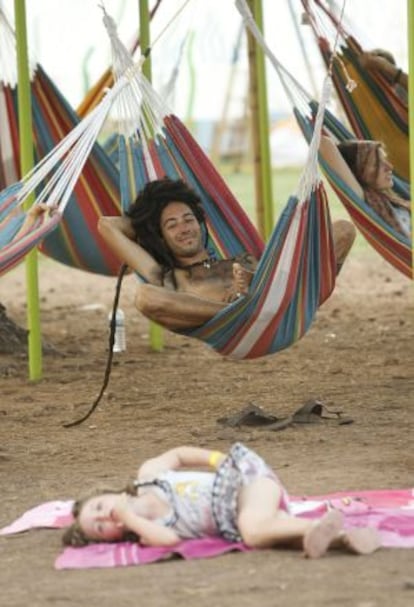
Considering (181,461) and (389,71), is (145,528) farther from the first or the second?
(389,71)

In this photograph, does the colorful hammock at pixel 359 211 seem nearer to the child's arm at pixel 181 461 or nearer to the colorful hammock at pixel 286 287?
the colorful hammock at pixel 286 287

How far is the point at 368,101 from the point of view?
17.2 feet

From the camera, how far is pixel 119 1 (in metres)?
14.9

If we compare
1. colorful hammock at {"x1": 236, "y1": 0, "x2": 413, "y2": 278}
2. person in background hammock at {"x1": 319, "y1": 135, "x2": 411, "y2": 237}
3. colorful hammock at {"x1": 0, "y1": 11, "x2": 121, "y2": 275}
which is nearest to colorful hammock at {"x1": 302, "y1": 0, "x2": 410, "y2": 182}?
person in background hammock at {"x1": 319, "y1": 135, "x2": 411, "y2": 237}

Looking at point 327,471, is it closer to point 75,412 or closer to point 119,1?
point 75,412

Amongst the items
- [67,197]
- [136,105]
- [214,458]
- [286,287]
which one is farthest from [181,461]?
[136,105]

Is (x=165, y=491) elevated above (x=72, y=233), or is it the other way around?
(x=72, y=233)

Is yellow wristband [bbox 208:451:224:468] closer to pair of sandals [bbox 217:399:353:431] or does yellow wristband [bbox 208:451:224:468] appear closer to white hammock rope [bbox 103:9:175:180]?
Answer: pair of sandals [bbox 217:399:353:431]

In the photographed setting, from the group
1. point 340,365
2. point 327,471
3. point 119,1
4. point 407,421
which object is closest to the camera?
point 327,471

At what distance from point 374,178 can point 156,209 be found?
739 millimetres

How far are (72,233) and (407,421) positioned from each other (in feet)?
6.07

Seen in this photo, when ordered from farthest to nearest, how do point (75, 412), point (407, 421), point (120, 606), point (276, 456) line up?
point (75, 412), point (407, 421), point (276, 456), point (120, 606)

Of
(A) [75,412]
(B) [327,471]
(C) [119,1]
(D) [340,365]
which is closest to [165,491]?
(B) [327,471]

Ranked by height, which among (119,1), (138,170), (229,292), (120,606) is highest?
(119,1)
